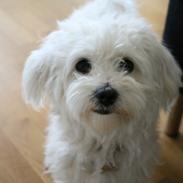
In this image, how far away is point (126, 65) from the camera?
1.10 metres

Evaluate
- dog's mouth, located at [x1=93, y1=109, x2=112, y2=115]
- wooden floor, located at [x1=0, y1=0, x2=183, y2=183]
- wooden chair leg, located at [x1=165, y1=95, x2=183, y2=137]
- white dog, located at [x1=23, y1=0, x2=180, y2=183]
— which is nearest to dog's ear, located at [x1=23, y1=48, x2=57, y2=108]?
white dog, located at [x1=23, y1=0, x2=180, y2=183]

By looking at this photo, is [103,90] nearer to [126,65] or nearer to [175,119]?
[126,65]

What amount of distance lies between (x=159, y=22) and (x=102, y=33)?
1255mm

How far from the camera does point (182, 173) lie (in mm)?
1562

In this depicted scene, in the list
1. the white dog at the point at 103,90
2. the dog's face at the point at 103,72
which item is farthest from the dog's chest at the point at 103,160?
the dog's face at the point at 103,72

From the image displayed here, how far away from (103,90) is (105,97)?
0.7 inches

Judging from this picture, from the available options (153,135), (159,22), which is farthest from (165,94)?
(159,22)

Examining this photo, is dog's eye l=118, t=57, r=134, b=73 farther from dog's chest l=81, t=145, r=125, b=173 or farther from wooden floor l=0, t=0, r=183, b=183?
wooden floor l=0, t=0, r=183, b=183

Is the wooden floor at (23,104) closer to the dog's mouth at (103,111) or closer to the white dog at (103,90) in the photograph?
the white dog at (103,90)

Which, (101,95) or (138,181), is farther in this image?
(138,181)

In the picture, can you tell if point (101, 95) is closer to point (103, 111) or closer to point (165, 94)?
point (103, 111)

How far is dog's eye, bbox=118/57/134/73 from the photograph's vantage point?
1085 millimetres

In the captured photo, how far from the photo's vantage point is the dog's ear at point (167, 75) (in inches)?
45.4

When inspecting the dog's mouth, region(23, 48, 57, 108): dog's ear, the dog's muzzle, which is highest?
region(23, 48, 57, 108): dog's ear
